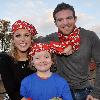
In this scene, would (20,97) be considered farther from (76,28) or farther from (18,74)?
(76,28)

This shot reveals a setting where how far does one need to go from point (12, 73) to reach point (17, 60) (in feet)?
0.75

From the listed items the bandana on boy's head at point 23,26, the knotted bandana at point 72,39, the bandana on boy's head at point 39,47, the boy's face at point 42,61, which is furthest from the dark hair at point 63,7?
the boy's face at point 42,61

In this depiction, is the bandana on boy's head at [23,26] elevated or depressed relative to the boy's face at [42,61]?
elevated

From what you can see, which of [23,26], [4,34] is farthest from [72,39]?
[4,34]

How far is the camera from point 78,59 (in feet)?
15.4

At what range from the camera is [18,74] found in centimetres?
464

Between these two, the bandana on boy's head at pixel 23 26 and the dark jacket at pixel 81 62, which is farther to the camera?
the bandana on boy's head at pixel 23 26

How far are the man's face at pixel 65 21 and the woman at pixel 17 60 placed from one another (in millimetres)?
439

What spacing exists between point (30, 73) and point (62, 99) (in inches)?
28.9

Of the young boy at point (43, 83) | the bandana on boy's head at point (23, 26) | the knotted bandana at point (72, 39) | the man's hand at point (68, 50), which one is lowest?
the young boy at point (43, 83)

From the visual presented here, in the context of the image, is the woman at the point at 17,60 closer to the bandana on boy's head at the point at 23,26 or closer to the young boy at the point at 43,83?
the bandana on boy's head at the point at 23,26

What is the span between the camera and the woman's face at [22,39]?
4.71 metres

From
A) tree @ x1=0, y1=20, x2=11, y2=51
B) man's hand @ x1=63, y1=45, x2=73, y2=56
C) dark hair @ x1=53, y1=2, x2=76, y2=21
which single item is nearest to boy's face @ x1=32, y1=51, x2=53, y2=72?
man's hand @ x1=63, y1=45, x2=73, y2=56

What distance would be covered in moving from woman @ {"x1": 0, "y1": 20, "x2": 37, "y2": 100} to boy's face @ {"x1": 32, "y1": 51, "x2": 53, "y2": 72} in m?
0.46
